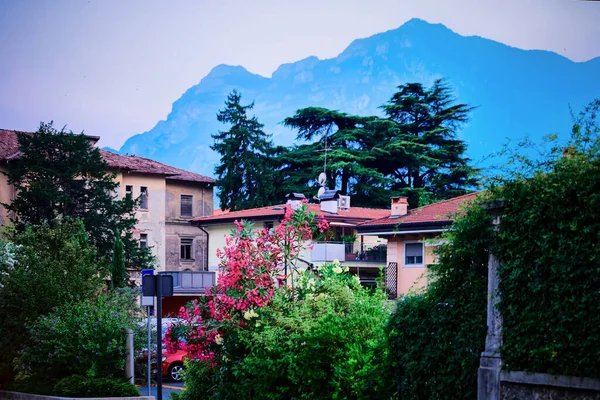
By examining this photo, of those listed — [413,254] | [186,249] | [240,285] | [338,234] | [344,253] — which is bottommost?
[186,249]

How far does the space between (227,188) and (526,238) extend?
194 ft

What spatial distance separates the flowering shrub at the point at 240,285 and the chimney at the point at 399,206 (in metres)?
26.3

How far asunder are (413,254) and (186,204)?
27.8 metres

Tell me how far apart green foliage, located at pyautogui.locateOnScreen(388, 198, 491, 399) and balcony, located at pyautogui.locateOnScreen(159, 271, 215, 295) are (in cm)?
3685

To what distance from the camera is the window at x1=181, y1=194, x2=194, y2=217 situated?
2478 inches

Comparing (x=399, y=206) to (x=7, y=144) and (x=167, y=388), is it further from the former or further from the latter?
(x=7, y=144)

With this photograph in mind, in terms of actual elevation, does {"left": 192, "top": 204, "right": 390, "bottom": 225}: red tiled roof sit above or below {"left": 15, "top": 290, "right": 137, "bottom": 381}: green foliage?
above

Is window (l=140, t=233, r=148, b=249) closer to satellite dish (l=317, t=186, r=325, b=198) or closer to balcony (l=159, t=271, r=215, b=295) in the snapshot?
balcony (l=159, t=271, r=215, b=295)

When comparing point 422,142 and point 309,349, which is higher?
point 422,142

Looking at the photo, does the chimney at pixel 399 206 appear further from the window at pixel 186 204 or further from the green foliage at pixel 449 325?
the green foliage at pixel 449 325

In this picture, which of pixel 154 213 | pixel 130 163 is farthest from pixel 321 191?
pixel 130 163

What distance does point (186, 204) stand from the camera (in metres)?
63.2

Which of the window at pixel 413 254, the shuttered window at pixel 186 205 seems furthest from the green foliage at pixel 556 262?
the shuttered window at pixel 186 205

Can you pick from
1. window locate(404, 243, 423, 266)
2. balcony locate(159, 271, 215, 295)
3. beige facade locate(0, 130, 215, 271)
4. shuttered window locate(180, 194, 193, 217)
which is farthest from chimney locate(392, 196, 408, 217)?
shuttered window locate(180, 194, 193, 217)
